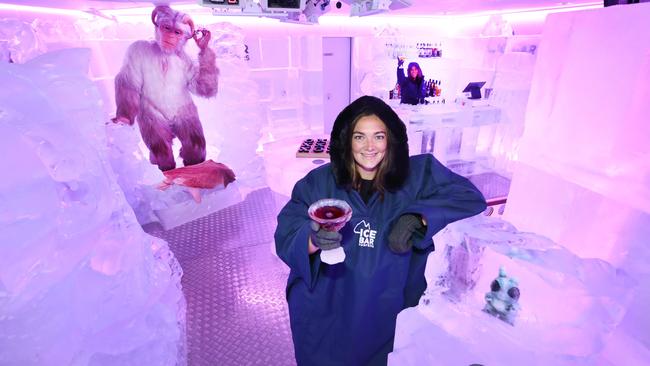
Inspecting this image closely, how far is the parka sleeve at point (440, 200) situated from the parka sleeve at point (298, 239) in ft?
1.47

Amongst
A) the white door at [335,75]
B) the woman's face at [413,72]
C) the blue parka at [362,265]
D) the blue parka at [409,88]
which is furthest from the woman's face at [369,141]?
the white door at [335,75]

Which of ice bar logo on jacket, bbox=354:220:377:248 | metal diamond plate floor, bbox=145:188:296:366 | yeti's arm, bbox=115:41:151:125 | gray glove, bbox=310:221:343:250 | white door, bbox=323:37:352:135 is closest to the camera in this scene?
gray glove, bbox=310:221:343:250

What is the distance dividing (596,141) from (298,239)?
1.41m

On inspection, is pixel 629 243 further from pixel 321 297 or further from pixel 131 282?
pixel 131 282

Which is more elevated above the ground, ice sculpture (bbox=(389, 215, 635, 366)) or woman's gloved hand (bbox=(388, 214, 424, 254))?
woman's gloved hand (bbox=(388, 214, 424, 254))

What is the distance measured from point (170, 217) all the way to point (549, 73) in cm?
392

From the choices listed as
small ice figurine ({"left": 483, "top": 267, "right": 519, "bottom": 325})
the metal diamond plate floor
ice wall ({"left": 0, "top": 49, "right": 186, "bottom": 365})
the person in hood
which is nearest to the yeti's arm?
the metal diamond plate floor

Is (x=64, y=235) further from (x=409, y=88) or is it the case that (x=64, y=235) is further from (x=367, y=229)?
(x=409, y=88)

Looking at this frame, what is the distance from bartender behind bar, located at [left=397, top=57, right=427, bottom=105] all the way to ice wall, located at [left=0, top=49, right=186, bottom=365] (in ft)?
14.8

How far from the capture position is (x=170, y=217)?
13.1ft

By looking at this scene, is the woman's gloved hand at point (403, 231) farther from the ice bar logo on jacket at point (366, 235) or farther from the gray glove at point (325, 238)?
the gray glove at point (325, 238)

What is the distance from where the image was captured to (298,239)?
1341mm

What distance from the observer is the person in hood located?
1.40 metres

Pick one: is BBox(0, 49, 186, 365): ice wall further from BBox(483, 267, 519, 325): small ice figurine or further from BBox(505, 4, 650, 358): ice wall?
BBox(505, 4, 650, 358): ice wall
